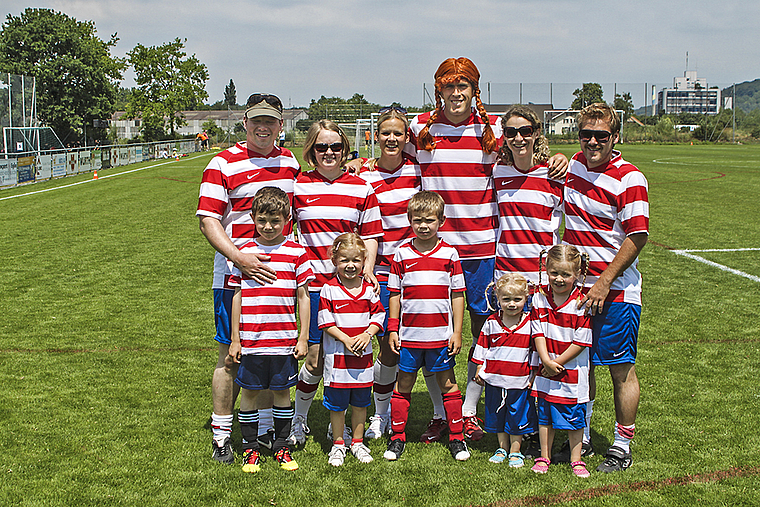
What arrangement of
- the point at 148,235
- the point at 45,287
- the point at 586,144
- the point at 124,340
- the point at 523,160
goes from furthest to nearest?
the point at 148,235 → the point at 45,287 → the point at 124,340 → the point at 523,160 → the point at 586,144

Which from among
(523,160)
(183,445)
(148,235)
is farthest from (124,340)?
(148,235)

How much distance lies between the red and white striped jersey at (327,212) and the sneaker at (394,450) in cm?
103

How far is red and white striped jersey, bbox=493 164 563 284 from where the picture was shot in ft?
12.6

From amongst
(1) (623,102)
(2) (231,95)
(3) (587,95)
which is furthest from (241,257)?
(2) (231,95)

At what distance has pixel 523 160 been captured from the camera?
12.5 feet

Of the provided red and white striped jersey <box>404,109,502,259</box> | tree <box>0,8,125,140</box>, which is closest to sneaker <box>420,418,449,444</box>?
red and white striped jersey <box>404,109,502,259</box>

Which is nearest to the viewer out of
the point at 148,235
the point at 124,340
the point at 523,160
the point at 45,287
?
the point at 523,160

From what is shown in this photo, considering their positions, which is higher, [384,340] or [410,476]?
[384,340]

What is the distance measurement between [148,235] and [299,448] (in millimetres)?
9467

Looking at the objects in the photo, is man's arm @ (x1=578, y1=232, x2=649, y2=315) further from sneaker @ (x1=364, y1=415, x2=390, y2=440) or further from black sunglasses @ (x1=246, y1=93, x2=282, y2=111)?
black sunglasses @ (x1=246, y1=93, x2=282, y2=111)

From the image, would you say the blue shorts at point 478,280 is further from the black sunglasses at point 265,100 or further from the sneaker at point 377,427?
the black sunglasses at point 265,100

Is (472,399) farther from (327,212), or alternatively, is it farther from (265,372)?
(327,212)

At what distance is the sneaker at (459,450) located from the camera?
381 centimetres

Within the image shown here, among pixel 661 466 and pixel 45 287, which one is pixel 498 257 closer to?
pixel 661 466
